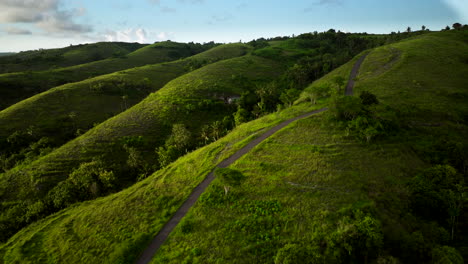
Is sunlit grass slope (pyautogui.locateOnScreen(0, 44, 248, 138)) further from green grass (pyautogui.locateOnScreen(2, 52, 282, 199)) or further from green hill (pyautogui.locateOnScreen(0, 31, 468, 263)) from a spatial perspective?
green hill (pyautogui.locateOnScreen(0, 31, 468, 263))

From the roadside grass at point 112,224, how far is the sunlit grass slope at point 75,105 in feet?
269

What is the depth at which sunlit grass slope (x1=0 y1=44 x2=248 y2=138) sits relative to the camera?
112m

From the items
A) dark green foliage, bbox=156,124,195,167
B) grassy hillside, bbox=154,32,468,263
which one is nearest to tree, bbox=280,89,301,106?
grassy hillside, bbox=154,32,468,263

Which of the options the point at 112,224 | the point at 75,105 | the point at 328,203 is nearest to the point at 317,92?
the point at 328,203

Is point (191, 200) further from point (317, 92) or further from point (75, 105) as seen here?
point (75, 105)

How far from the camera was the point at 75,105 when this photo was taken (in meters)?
133

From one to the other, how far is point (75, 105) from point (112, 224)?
391 ft

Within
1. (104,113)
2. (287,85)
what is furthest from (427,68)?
(104,113)

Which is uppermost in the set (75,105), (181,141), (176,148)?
(75,105)

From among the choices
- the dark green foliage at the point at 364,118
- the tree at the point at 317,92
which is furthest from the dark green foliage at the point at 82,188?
the tree at the point at 317,92

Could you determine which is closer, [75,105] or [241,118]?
[241,118]

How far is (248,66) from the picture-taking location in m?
193

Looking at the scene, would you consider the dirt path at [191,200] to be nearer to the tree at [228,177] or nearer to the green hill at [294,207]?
the green hill at [294,207]

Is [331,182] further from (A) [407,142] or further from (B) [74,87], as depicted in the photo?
(B) [74,87]
